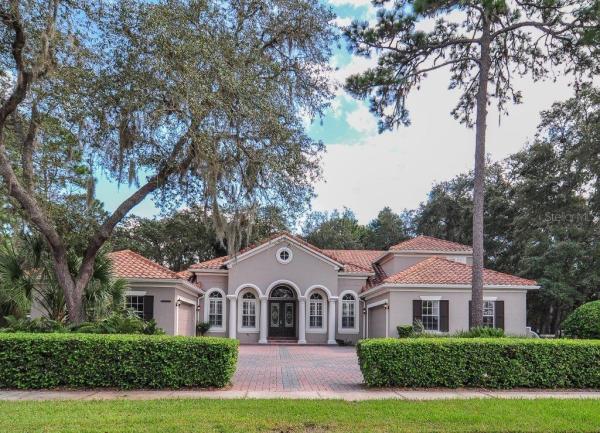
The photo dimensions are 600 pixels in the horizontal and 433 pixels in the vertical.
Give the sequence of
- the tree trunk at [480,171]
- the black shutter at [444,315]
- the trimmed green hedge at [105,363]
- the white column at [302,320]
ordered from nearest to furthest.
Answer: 1. the trimmed green hedge at [105,363]
2. the tree trunk at [480,171]
3. the black shutter at [444,315]
4. the white column at [302,320]

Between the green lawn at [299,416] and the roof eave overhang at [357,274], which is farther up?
the roof eave overhang at [357,274]

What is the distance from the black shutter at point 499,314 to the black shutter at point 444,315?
2117mm

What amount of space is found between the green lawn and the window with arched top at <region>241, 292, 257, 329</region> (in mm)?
18907

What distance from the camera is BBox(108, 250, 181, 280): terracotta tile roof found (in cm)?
2053

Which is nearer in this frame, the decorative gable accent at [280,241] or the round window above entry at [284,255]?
the decorative gable accent at [280,241]

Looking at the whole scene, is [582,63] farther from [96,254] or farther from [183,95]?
[96,254]

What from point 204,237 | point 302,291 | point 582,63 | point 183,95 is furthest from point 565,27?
point 204,237

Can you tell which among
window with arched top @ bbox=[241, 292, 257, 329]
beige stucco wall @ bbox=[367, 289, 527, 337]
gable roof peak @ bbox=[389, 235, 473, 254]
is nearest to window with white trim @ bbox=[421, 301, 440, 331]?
beige stucco wall @ bbox=[367, 289, 527, 337]

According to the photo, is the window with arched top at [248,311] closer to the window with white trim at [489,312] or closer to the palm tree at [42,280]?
the window with white trim at [489,312]

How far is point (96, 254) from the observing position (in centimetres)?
1432

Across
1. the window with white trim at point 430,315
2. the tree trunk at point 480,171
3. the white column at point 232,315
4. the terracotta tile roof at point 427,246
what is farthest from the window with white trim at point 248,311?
the tree trunk at point 480,171

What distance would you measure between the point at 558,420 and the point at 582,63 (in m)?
11.9

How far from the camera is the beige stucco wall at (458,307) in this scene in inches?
869

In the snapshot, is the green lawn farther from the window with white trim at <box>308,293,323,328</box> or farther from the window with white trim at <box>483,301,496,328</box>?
the window with white trim at <box>308,293,323,328</box>
